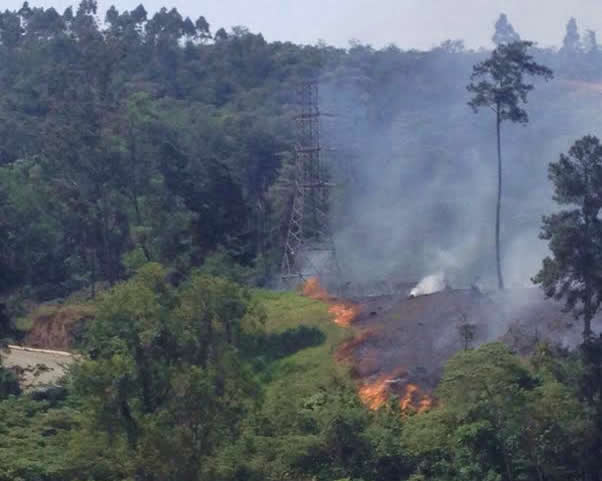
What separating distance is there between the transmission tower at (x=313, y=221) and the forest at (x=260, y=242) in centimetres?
149

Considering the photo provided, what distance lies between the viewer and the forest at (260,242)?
101 feet

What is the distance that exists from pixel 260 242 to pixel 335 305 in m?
15.9

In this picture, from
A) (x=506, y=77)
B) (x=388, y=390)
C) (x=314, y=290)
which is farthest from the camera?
(x=506, y=77)

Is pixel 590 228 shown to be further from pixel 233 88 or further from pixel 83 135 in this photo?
pixel 233 88

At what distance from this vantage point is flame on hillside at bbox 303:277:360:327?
44.7 meters

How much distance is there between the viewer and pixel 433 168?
2781 inches

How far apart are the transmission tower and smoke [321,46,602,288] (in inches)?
100

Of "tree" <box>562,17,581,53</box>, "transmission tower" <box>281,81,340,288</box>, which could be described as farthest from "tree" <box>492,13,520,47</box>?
"transmission tower" <box>281,81,340,288</box>

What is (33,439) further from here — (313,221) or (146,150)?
(146,150)

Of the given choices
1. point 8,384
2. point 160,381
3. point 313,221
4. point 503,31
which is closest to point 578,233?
point 160,381

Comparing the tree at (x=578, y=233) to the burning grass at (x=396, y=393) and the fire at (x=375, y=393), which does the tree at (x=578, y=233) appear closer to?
the burning grass at (x=396, y=393)

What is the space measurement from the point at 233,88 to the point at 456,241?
23.6 m

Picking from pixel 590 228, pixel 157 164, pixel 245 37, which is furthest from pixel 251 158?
pixel 590 228

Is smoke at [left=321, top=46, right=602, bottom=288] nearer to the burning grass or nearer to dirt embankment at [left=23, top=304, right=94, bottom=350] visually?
dirt embankment at [left=23, top=304, right=94, bottom=350]
